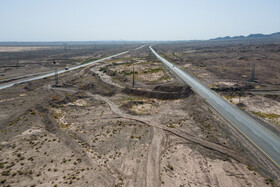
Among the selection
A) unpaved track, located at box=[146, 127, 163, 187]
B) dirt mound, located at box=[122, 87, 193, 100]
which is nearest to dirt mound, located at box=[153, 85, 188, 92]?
dirt mound, located at box=[122, 87, 193, 100]

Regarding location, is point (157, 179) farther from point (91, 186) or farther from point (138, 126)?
point (138, 126)

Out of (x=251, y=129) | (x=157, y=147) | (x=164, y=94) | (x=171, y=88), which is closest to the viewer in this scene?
(x=157, y=147)

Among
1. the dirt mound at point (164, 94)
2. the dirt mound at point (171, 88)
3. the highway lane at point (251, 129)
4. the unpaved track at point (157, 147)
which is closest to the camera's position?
the unpaved track at point (157, 147)

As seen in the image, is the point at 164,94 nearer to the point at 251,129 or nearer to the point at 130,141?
the point at 251,129

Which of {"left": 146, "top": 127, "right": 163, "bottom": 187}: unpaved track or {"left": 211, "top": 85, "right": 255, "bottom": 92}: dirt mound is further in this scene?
{"left": 211, "top": 85, "right": 255, "bottom": 92}: dirt mound

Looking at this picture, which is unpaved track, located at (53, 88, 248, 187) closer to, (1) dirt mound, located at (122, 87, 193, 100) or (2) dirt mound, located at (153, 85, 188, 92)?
(1) dirt mound, located at (122, 87, 193, 100)

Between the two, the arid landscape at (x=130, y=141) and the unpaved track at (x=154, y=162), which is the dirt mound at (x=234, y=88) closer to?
the arid landscape at (x=130, y=141)

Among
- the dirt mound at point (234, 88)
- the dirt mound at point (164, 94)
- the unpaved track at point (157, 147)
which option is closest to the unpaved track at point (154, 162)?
the unpaved track at point (157, 147)

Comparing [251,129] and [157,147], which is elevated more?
[251,129]

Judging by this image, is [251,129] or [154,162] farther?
[251,129]

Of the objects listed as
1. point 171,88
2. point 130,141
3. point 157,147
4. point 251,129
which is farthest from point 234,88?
point 130,141

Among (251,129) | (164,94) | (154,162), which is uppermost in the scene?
(164,94)
